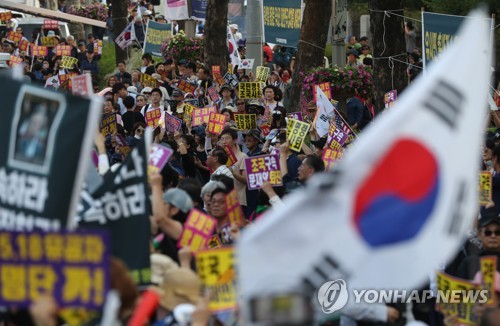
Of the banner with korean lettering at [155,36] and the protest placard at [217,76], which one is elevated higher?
the banner with korean lettering at [155,36]

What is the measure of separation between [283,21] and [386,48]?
5436 millimetres

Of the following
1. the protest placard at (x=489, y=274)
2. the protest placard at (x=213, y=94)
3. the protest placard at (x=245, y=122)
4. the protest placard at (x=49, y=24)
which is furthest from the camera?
the protest placard at (x=49, y=24)

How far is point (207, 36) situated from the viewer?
82.7ft

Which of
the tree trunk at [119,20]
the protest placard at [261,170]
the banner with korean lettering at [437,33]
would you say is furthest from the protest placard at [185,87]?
the tree trunk at [119,20]

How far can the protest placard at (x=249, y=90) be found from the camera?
751 inches

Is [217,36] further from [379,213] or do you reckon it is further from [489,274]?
[379,213]

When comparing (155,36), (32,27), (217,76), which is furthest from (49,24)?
(217,76)

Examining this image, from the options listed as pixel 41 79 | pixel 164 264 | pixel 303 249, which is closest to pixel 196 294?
pixel 164 264

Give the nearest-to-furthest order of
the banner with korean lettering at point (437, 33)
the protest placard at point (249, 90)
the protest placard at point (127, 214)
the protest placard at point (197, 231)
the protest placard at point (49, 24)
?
the protest placard at point (127, 214) → the protest placard at point (197, 231) → the banner with korean lettering at point (437, 33) → the protest placard at point (249, 90) → the protest placard at point (49, 24)

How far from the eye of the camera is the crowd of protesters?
6582 millimetres

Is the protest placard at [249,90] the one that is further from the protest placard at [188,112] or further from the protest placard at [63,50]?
the protest placard at [63,50]

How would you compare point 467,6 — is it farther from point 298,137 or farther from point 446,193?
point 446,193

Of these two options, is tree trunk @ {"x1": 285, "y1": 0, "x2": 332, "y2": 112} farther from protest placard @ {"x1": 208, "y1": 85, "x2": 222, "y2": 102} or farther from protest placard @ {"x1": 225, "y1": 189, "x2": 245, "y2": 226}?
protest placard @ {"x1": 225, "y1": 189, "x2": 245, "y2": 226}

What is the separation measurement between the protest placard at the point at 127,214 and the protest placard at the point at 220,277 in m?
0.43
